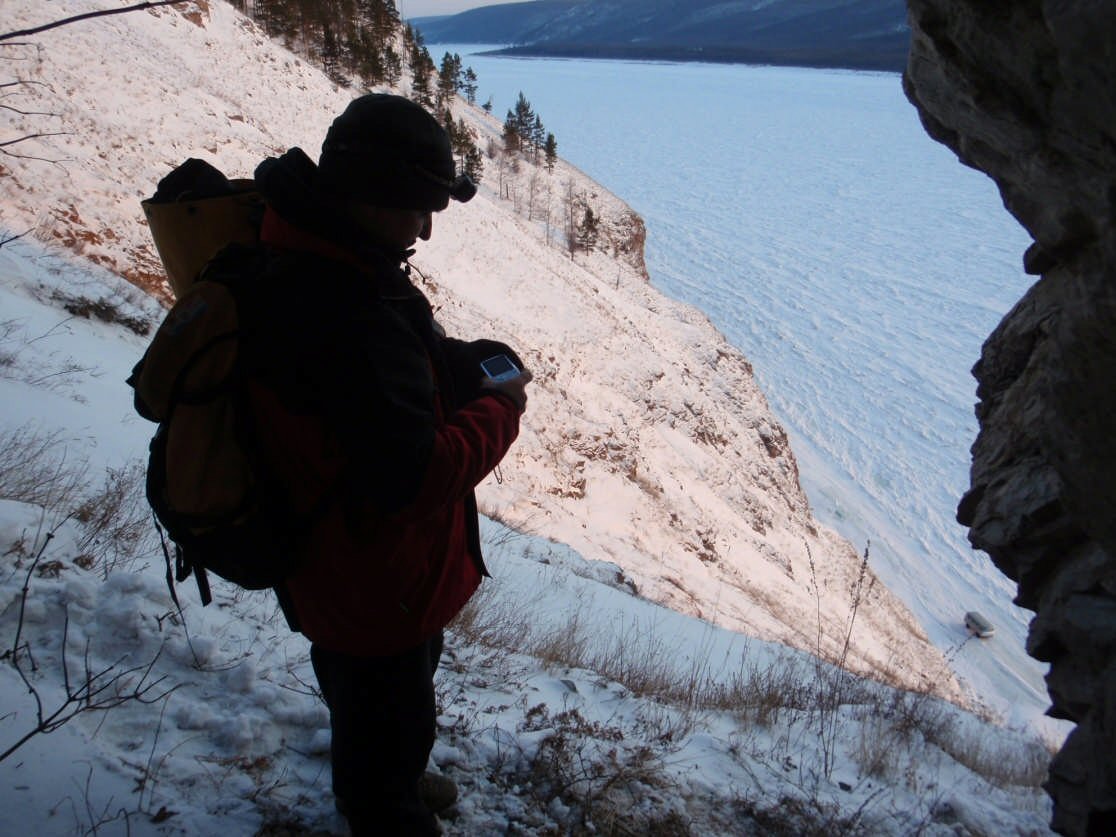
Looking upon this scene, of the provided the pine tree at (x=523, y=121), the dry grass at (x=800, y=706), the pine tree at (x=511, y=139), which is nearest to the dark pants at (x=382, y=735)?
the dry grass at (x=800, y=706)

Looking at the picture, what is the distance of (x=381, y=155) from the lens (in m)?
1.54

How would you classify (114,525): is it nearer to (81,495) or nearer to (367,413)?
(81,495)

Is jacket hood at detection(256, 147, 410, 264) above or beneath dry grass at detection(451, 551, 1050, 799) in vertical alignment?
above

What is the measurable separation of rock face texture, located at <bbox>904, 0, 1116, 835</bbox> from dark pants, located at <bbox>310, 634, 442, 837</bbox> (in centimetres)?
196

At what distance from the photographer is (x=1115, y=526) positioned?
2.10 metres

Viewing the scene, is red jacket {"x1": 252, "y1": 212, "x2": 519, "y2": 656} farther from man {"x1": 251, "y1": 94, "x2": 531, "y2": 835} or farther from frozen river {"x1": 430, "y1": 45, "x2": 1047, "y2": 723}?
frozen river {"x1": 430, "y1": 45, "x2": 1047, "y2": 723}

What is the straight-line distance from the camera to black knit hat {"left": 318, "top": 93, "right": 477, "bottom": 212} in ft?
5.03

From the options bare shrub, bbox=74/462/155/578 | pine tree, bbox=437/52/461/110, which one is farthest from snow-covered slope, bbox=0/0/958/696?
pine tree, bbox=437/52/461/110

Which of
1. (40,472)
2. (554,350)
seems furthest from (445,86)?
(40,472)

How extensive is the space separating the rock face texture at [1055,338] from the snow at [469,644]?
0.85 meters

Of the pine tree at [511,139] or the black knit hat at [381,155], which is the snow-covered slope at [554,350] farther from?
the pine tree at [511,139]

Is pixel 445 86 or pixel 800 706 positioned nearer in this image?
pixel 800 706

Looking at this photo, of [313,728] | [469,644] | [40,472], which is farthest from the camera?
[40,472]

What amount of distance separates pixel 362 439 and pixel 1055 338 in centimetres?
191
